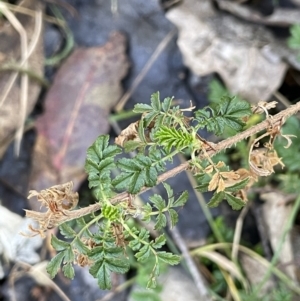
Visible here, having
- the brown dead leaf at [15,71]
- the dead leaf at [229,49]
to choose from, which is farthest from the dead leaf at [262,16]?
the brown dead leaf at [15,71]

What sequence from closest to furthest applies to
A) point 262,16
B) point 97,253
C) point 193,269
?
point 97,253, point 193,269, point 262,16

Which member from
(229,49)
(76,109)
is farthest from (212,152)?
(76,109)

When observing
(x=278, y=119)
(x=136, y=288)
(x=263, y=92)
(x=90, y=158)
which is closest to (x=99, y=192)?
(x=90, y=158)

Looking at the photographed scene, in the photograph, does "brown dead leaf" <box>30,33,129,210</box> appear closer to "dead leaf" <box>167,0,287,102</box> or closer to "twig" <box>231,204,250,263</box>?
"dead leaf" <box>167,0,287,102</box>

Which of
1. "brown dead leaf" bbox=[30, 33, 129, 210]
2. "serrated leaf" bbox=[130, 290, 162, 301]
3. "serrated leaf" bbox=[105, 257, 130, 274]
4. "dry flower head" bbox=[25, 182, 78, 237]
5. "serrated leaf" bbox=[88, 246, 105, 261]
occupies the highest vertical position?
"dry flower head" bbox=[25, 182, 78, 237]

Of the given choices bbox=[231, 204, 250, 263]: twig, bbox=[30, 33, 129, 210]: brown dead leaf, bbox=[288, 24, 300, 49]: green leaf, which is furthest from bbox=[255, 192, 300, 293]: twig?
bbox=[30, 33, 129, 210]: brown dead leaf

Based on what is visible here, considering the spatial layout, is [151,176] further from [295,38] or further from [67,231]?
[295,38]
